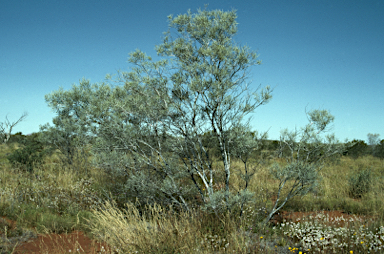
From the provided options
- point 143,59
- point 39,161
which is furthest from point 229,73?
point 39,161

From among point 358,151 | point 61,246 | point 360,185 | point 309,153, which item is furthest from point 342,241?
point 358,151

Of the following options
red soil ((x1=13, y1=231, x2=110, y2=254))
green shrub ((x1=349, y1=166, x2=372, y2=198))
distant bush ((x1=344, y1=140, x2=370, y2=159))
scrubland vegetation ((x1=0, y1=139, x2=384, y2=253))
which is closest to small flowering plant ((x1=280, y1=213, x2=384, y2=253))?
scrubland vegetation ((x1=0, y1=139, x2=384, y2=253))

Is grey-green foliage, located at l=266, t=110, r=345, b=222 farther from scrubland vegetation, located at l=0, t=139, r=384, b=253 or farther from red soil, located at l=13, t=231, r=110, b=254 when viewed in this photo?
red soil, located at l=13, t=231, r=110, b=254

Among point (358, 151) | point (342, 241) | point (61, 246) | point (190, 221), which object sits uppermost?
point (358, 151)

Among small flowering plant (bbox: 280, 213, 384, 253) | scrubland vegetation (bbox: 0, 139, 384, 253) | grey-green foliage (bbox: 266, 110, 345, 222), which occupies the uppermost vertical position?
grey-green foliage (bbox: 266, 110, 345, 222)

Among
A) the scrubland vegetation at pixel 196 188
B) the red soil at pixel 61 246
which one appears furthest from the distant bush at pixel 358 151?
the red soil at pixel 61 246

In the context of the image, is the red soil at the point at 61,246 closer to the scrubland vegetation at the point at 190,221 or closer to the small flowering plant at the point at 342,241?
the scrubland vegetation at the point at 190,221

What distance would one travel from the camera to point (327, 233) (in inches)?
170

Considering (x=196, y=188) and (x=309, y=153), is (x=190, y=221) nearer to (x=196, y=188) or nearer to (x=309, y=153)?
(x=196, y=188)

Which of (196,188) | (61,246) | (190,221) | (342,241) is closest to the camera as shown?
(61,246)

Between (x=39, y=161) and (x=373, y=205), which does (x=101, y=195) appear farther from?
(x=373, y=205)

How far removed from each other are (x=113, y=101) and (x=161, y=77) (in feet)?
4.27

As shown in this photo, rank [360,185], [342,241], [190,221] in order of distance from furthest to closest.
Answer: [360,185]
[190,221]
[342,241]

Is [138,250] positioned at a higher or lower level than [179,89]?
lower
